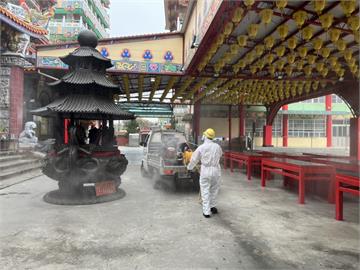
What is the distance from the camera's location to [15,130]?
11.5 metres

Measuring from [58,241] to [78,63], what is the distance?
4913 millimetres

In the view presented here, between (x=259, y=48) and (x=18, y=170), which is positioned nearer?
(x=259, y=48)

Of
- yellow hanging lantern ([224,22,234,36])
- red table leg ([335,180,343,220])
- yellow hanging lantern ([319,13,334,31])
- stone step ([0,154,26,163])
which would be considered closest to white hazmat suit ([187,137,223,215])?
red table leg ([335,180,343,220])

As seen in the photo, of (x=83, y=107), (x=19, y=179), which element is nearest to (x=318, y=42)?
(x=83, y=107)

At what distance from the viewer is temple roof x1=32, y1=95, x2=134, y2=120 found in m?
6.27

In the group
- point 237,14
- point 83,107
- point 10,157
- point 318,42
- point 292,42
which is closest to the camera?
point 237,14

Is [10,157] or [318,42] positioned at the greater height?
[318,42]

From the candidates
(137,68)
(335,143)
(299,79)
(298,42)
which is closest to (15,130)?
(137,68)

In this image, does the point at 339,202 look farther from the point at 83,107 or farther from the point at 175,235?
the point at 83,107

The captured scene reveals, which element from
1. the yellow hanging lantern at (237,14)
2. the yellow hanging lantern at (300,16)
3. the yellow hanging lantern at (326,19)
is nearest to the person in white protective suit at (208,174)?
the yellow hanging lantern at (237,14)

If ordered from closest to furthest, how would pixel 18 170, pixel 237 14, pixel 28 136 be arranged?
1. pixel 237 14
2. pixel 18 170
3. pixel 28 136

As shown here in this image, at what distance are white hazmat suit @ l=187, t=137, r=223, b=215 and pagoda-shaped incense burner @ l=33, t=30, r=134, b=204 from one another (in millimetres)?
2597

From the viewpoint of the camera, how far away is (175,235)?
163 inches

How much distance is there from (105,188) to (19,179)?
4041 mm
